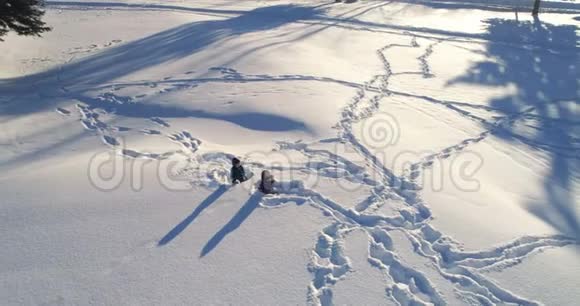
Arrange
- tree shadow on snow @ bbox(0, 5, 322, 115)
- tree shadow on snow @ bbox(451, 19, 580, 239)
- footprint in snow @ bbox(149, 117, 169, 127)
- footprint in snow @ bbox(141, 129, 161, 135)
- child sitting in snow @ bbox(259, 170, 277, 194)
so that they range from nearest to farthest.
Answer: child sitting in snow @ bbox(259, 170, 277, 194) < tree shadow on snow @ bbox(451, 19, 580, 239) < footprint in snow @ bbox(141, 129, 161, 135) < footprint in snow @ bbox(149, 117, 169, 127) < tree shadow on snow @ bbox(0, 5, 322, 115)

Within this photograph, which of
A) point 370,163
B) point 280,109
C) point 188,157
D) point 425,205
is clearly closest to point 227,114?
point 280,109

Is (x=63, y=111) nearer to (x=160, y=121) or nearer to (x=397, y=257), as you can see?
(x=160, y=121)

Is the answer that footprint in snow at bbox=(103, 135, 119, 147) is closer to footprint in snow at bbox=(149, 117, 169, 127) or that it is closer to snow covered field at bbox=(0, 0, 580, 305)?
snow covered field at bbox=(0, 0, 580, 305)

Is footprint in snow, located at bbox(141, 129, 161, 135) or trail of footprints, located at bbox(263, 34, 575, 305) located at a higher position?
footprint in snow, located at bbox(141, 129, 161, 135)

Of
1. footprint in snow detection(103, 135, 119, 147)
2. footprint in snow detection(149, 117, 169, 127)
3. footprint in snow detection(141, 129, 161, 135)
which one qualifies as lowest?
footprint in snow detection(103, 135, 119, 147)

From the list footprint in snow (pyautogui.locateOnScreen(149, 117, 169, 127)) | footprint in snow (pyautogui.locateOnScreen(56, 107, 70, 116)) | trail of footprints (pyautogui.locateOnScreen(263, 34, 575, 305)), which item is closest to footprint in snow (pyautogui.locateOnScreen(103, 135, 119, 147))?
footprint in snow (pyautogui.locateOnScreen(149, 117, 169, 127))

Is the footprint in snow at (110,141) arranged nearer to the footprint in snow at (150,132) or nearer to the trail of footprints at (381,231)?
the trail of footprints at (381,231)

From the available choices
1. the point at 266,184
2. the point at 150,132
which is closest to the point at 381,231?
the point at 266,184

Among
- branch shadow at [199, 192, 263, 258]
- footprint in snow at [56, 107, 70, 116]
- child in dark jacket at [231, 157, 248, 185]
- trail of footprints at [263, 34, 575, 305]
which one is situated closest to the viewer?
trail of footprints at [263, 34, 575, 305]
